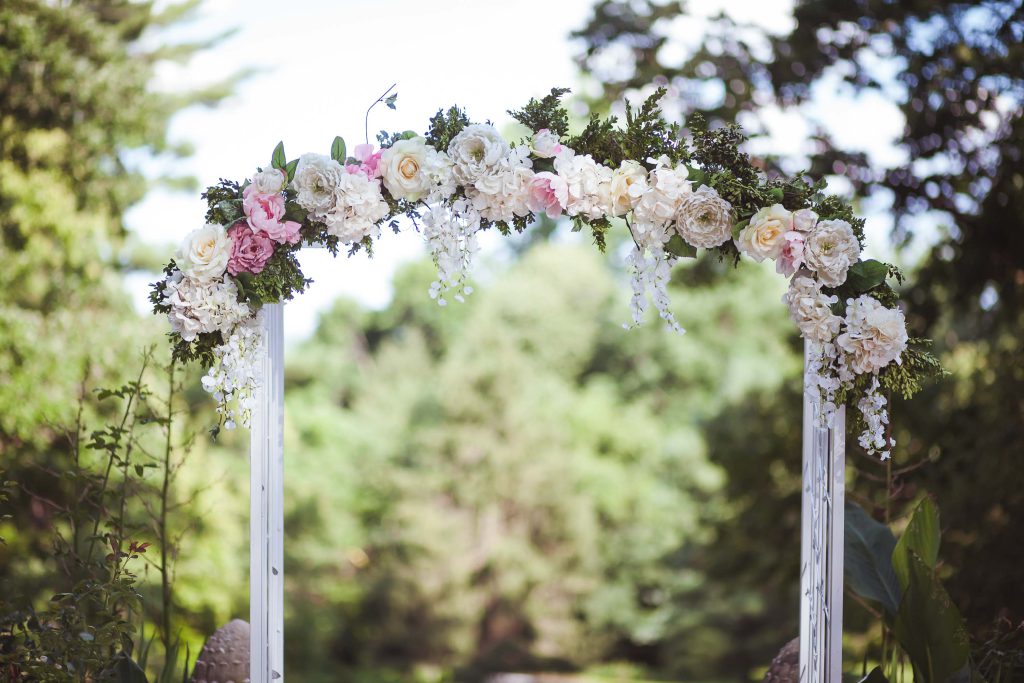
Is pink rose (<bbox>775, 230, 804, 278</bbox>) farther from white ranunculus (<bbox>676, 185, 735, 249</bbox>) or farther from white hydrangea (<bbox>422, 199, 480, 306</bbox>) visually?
white hydrangea (<bbox>422, 199, 480, 306</bbox>)

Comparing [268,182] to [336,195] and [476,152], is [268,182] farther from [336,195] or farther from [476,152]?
[476,152]

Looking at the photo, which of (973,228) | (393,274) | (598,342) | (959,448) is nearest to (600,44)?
(973,228)

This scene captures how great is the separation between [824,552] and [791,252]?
781 millimetres

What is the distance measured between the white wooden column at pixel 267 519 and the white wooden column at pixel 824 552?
138 cm

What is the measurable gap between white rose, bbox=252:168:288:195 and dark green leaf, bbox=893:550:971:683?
1944 millimetres

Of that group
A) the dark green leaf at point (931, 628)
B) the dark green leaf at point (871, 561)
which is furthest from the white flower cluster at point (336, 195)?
the dark green leaf at point (871, 561)

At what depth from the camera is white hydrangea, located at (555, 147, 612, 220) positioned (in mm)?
2344

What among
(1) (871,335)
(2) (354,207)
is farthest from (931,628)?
(2) (354,207)

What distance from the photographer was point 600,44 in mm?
5219

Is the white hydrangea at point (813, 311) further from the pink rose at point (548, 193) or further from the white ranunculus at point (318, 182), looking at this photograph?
the white ranunculus at point (318, 182)

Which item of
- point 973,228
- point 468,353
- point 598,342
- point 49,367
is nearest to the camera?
point 973,228

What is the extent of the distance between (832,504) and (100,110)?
7166 millimetres

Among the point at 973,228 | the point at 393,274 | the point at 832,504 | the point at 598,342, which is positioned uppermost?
the point at 393,274

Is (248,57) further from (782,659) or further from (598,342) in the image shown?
(782,659)
